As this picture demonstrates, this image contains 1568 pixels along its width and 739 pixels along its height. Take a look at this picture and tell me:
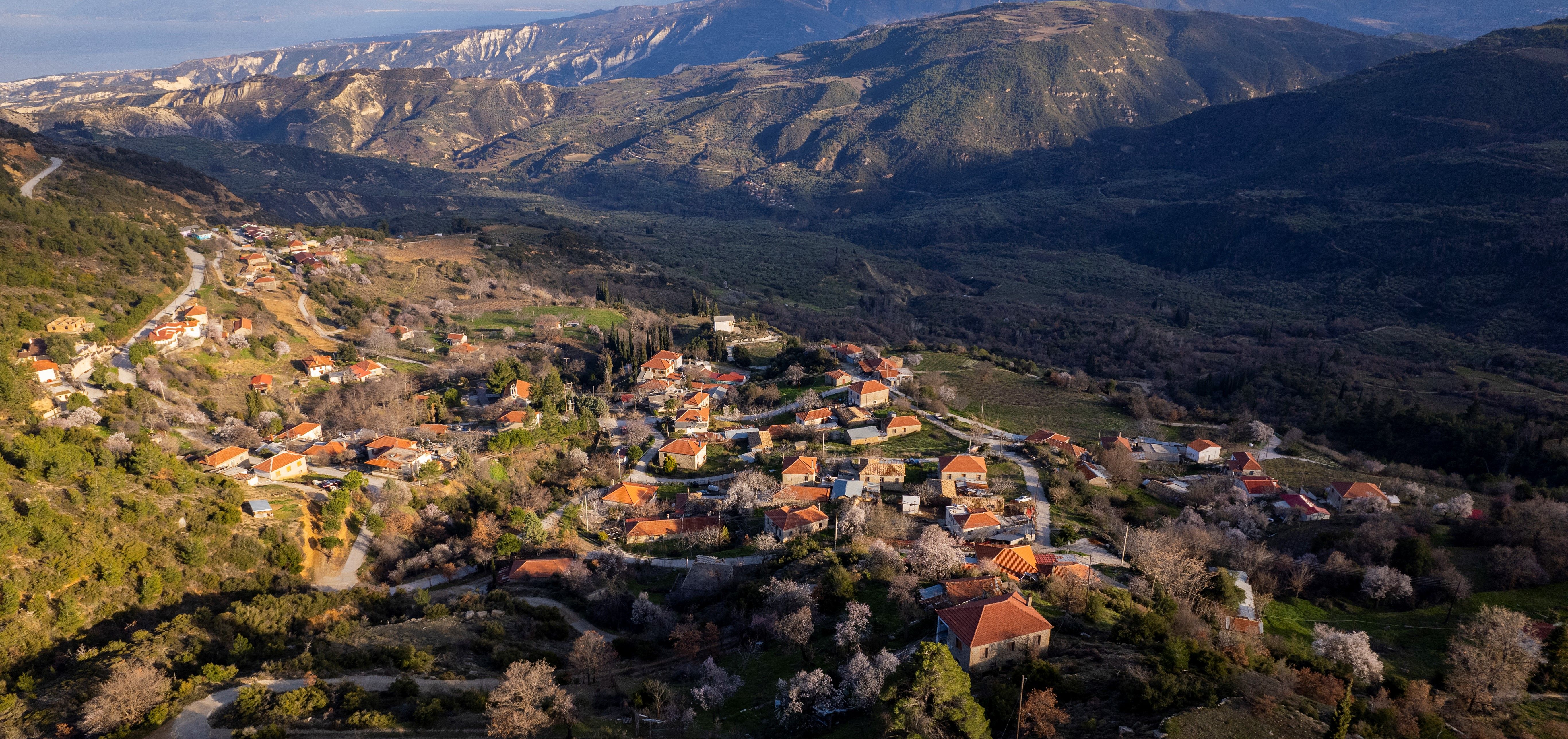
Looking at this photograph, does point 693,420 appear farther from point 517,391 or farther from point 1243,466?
point 1243,466

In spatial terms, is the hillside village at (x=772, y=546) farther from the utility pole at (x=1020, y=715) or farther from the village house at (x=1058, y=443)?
the village house at (x=1058, y=443)

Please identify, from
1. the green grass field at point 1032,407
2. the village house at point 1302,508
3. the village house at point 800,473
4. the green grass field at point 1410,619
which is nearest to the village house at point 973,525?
the village house at point 800,473

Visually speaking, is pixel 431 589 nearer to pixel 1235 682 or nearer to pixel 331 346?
pixel 1235 682

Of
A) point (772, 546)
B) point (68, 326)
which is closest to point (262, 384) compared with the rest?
point (68, 326)

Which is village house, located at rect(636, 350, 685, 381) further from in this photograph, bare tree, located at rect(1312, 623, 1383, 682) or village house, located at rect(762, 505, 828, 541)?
bare tree, located at rect(1312, 623, 1383, 682)

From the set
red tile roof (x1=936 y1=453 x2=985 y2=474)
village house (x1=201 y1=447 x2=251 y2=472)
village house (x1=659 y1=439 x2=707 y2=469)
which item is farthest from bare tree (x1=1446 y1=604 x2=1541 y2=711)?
village house (x1=201 y1=447 x2=251 y2=472)
